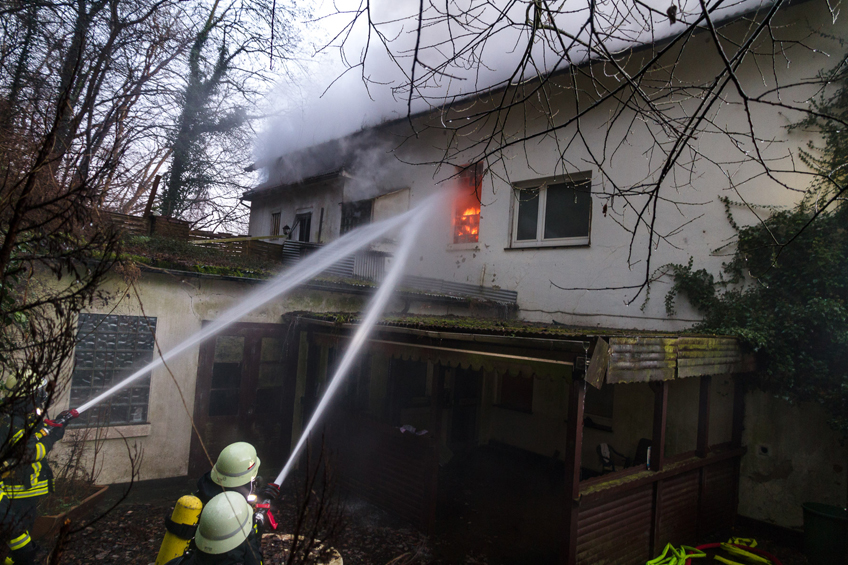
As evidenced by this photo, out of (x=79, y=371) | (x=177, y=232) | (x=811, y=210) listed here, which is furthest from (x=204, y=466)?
(x=811, y=210)

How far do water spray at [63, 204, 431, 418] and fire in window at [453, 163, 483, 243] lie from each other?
3.91 feet

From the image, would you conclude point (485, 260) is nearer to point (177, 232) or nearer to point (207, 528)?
point (177, 232)

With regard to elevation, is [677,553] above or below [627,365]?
below

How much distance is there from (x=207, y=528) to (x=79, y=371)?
4.96 metres

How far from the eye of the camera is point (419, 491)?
6637 mm

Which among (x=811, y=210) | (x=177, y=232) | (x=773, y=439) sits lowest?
(x=773, y=439)

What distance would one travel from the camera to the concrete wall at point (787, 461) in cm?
674

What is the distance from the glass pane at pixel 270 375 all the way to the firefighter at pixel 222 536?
5296mm

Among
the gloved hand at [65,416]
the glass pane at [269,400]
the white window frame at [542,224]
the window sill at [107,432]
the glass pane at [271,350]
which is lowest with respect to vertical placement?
the window sill at [107,432]

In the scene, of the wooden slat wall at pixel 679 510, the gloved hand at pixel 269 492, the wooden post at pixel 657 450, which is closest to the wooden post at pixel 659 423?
the wooden post at pixel 657 450

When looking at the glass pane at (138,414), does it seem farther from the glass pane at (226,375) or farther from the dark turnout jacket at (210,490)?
the dark turnout jacket at (210,490)

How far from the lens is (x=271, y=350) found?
8.38 meters

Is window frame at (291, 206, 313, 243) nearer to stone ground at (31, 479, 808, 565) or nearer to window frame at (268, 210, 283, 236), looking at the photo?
window frame at (268, 210, 283, 236)

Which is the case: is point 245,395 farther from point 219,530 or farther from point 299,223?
point 299,223
